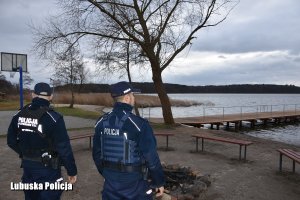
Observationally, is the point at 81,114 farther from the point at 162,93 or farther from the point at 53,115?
the point at 53,115

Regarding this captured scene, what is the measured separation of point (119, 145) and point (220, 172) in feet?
21.2

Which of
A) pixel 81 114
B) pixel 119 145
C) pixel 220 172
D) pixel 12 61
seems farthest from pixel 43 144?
pixel 81 114

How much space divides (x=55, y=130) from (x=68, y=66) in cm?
3895

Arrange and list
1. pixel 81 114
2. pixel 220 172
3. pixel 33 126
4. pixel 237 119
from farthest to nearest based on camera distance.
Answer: pixel 237 119
pixel 81 114
pixel 220 172
pixel 33 126

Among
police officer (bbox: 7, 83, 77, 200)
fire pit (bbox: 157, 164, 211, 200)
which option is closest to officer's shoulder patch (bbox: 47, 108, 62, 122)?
police officer (bbox: 7, 83, 77, 200)

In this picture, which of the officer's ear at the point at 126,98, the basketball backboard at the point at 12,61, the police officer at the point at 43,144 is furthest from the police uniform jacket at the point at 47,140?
the basketball backboard at the point at 12,61

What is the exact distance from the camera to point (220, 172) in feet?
33.2

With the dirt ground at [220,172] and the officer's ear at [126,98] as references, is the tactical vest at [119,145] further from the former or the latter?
the dirt ground at [220,172]

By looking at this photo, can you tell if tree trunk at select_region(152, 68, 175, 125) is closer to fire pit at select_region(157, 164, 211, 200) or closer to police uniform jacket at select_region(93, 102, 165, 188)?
fire pit at select_region(157, 164, 211, 200)

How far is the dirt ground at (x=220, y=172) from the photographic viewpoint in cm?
805

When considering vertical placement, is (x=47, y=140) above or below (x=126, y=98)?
below

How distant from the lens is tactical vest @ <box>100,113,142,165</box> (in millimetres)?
4230

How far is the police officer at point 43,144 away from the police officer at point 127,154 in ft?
2.61

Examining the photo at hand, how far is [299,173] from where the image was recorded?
10.3 meters
